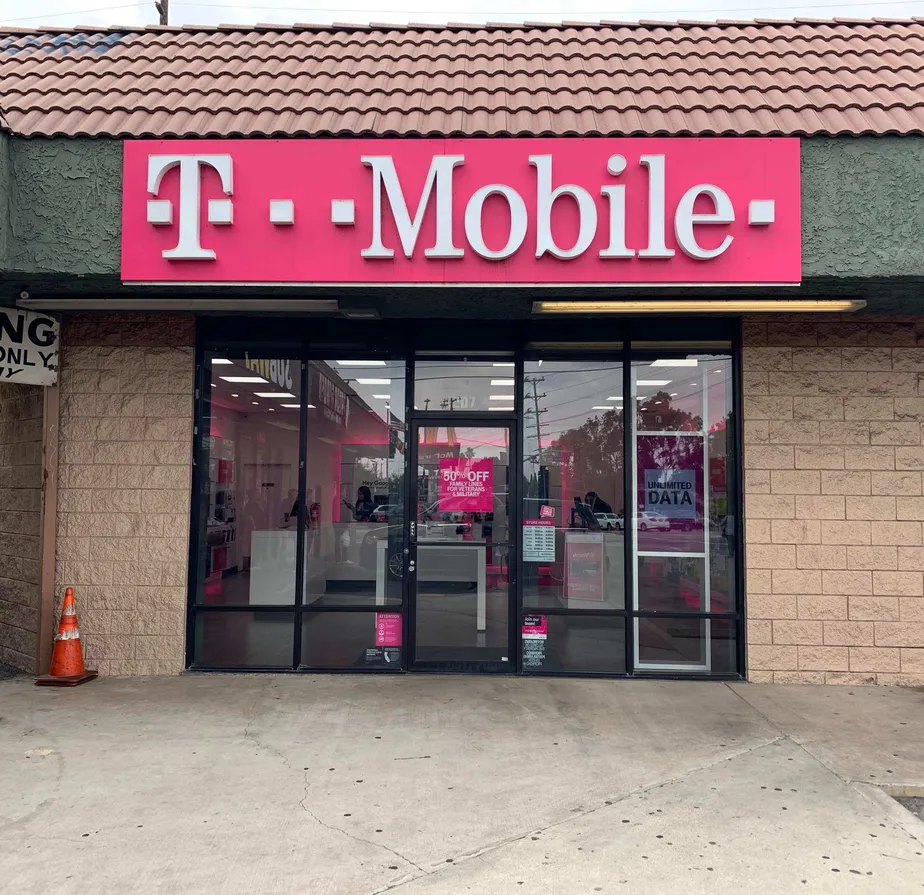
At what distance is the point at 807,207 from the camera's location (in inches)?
202

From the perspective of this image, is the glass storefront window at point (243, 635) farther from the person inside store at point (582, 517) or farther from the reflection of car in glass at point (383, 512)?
the person inside store at point (582, 517)

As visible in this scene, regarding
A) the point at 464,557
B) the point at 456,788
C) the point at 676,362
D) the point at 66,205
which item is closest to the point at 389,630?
the point at 464,557

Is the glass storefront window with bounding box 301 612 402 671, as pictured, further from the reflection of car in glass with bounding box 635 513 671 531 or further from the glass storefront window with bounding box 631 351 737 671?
the reflection of car in glass with bounding box 635 513 671 531

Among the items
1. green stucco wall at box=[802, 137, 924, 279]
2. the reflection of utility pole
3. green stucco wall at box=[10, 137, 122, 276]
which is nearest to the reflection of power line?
the reflection of utility pole

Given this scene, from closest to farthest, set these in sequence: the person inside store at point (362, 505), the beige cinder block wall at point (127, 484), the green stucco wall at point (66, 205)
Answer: the green stucco wall at point (66, 205) → the beige cinder block wall at point (127, 484) → the person inside store at point (362, 505)

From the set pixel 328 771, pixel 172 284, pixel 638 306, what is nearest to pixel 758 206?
pixel 638 306

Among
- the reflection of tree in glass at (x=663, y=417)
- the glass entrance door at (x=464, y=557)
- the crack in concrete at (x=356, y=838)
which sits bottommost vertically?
the crack in concrete at (x=356, y=838)

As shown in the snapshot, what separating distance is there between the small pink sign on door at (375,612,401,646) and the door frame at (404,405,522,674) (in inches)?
4.1

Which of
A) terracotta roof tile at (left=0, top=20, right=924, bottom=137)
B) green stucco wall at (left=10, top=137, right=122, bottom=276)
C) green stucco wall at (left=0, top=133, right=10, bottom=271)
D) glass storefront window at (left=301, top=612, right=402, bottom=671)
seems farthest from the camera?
glass storefront window at (left=301, top=612, right=402, bottom=671)

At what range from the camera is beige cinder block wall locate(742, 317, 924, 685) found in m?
6.50

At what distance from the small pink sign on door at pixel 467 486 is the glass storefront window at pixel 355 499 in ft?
1.43

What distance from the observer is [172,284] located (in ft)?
17.2

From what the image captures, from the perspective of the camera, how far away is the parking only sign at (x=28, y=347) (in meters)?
6.22

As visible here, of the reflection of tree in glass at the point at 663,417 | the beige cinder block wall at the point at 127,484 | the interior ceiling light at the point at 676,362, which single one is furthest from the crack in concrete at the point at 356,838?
the interior ceiling light at the point at 676,362
